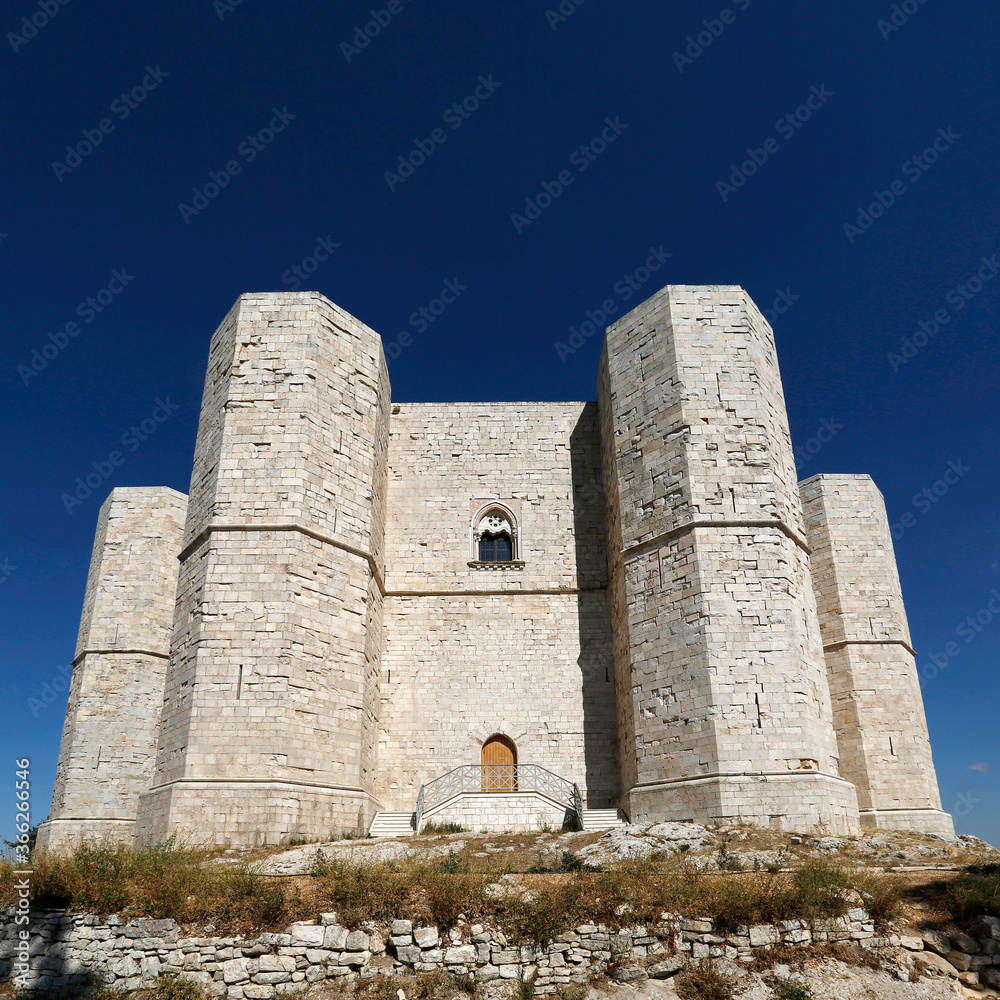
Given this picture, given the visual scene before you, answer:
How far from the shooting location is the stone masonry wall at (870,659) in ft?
54.1

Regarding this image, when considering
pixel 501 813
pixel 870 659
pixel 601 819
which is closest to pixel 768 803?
pixel 601 819

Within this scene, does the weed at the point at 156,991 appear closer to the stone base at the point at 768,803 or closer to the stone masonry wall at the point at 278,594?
the stone masonry wall at the point at 278,594

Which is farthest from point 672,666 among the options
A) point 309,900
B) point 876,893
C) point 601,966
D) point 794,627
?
point 309,900

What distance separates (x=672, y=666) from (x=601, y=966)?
6.38 m

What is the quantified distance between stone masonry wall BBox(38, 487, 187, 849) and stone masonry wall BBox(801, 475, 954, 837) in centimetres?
1629

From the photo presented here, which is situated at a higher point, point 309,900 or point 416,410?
point 416,410

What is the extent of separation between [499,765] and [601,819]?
262cm

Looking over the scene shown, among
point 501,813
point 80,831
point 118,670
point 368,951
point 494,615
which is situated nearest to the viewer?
point 368,951

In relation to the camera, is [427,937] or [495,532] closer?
[427,937]

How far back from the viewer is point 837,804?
39.5ft

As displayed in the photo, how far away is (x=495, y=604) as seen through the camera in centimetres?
1659

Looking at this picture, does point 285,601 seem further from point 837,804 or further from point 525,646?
point 837,804

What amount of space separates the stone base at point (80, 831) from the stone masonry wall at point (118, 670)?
2 cm

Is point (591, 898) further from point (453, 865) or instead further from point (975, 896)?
point (975, 896)
